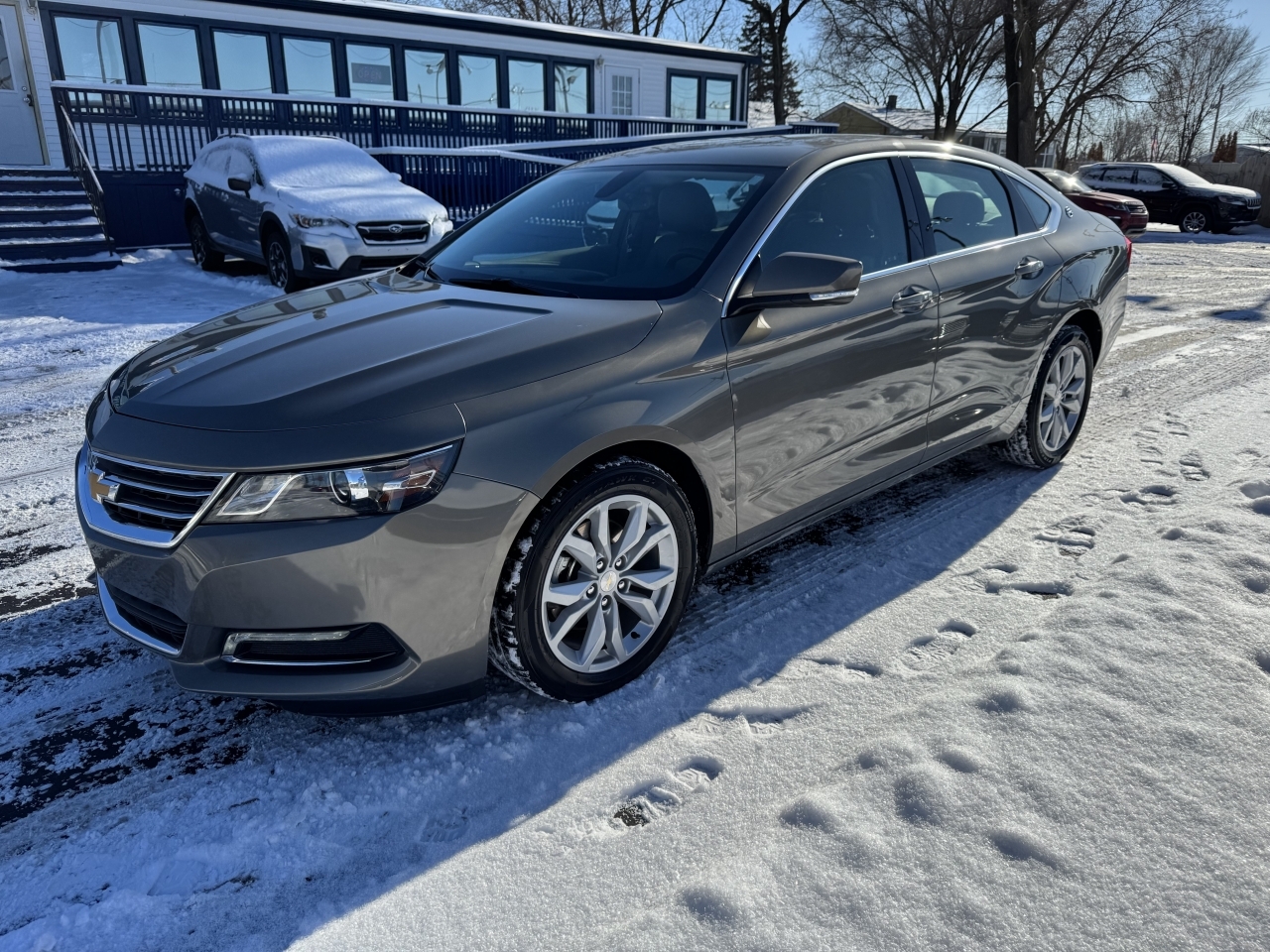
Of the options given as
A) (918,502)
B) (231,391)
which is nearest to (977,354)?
(918,502)

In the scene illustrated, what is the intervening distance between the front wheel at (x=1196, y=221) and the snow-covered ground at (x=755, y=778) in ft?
73.8

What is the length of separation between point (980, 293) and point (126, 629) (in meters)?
3.47

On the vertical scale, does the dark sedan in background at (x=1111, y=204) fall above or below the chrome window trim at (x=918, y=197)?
below

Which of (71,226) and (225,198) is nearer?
(225,198)

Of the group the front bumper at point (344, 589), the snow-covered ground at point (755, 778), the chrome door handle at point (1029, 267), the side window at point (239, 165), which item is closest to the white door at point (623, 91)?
the side window at point (239, 165)

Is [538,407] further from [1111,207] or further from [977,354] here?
[1111,207]

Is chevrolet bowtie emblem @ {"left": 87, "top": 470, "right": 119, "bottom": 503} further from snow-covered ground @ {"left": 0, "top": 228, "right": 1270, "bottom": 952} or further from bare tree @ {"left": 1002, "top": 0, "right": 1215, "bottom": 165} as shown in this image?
bare tree @ {"left": 1002, "top": 0, "right": 1215, "bottom": 165}

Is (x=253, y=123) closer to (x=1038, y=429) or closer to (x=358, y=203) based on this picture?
(x=358, y=203)

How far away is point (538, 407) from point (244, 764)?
1278 millimetres

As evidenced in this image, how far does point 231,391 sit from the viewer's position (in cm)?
254

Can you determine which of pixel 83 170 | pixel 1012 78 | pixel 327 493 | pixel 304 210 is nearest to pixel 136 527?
pixel 327 493

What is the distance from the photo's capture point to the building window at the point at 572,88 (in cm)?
2216

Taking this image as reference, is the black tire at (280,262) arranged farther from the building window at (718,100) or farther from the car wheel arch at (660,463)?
the building window at (718,100)

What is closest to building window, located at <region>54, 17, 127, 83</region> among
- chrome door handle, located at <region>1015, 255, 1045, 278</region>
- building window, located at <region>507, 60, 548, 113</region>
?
building window, located at <region>507, 60, 548, 113</region>
